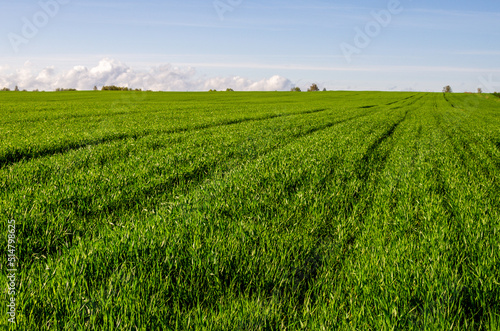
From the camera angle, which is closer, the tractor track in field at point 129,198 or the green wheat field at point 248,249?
the green wheat field at point 248,249

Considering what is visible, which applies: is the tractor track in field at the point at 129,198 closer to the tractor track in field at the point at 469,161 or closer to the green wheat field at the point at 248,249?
the green wheat field at the point at 248,249

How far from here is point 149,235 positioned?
4246mm

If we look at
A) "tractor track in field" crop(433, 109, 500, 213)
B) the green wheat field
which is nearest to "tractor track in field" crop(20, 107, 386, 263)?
the green wheat field

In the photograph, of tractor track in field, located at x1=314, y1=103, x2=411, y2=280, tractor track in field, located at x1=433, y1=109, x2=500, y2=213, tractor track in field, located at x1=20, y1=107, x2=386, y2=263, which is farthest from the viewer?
tractor track in field, located at x1=433, y1=109, x2=500, y2=213

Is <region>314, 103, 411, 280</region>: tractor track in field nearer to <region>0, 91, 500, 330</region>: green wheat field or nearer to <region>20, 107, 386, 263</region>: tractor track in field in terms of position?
<region>0, 91, 500, 330</region>: green wheat field

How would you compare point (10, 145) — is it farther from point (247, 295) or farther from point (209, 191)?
point (247, 295)

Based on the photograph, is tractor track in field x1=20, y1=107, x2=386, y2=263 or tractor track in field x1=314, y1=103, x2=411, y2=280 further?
tractor track in field x1=20, y1=107, x2=386, y2=263

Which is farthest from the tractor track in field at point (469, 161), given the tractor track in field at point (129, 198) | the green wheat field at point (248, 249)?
the tractor track in field at point (129, 198)

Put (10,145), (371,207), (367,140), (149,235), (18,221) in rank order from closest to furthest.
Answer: (149,235) → (18,221) → (371,207) → (10,145) → (367,140)

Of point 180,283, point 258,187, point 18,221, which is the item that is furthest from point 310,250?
point 18,221

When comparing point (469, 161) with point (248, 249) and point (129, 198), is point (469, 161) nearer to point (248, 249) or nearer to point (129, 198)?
point (248, 249)

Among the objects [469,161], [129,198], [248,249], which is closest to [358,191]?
[248,249]

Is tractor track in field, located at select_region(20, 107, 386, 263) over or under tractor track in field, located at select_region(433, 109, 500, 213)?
under

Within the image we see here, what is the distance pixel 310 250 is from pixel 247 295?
4.73 ft
